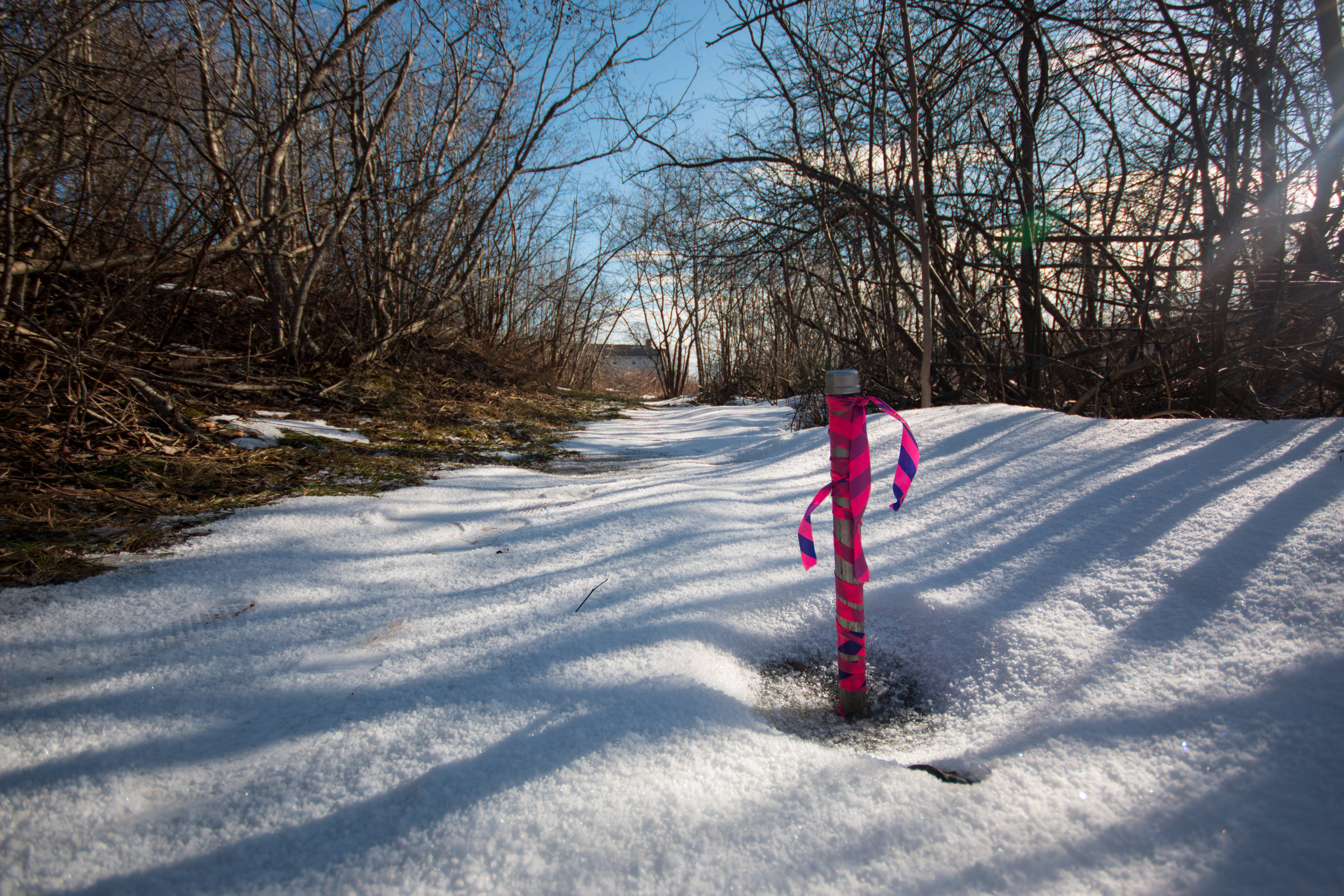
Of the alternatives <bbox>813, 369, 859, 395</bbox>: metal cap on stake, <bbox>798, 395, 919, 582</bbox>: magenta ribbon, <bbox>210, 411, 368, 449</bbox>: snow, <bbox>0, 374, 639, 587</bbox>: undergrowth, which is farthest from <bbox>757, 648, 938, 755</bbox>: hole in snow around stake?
<bbox>210, 411, 368, 449</bbox>: snow

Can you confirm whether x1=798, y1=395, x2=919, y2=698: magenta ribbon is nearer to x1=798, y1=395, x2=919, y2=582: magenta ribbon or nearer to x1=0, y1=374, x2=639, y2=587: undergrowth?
x1=798, y1=395, x2=919, y2=582: magenta ribbon

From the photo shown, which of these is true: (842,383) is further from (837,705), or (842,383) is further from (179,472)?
(179,472)

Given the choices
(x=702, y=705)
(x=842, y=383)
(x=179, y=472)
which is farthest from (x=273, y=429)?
(x=842, y=383)

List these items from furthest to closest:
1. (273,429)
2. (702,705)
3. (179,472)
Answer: (273,429) < (179,472) < (702,705)

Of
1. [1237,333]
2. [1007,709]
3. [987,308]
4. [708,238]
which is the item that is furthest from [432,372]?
[1237,333]

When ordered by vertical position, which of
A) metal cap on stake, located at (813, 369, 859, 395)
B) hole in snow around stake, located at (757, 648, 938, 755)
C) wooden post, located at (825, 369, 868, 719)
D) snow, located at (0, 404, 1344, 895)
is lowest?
hole in snow around stake, located at (757, 648, 938, 755)

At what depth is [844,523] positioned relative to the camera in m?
1.20

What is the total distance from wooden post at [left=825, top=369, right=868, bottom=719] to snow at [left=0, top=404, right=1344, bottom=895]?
26 centimetres

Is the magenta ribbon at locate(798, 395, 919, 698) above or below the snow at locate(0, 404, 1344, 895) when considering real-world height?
above

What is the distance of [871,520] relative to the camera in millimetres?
2166

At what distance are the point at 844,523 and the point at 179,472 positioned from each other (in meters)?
2.83

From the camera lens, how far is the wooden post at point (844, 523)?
1191 millimetres

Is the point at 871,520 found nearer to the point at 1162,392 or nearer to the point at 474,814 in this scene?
the point at 474,814

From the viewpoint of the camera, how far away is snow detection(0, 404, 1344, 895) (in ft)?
2.74
